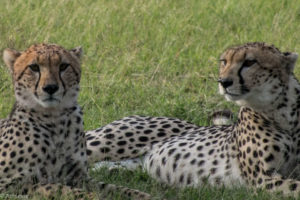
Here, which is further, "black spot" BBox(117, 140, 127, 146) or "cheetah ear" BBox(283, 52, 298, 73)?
"black spot" BBox(117, 140, 127, 146)

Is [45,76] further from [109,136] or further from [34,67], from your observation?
[109,136]

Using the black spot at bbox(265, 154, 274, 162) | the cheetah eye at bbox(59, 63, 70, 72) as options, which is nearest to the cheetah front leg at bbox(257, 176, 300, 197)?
the black spot at bbox(265, 154, 274, 162)

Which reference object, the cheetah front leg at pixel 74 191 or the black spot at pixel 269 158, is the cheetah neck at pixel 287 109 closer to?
the black spot at pixel 269 158

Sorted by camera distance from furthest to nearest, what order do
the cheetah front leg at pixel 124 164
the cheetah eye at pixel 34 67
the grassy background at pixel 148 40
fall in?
the grassy background at pixel 148 40
the cheetah front leg at pixel 124 164
the cheetah eye at pixel 34 67

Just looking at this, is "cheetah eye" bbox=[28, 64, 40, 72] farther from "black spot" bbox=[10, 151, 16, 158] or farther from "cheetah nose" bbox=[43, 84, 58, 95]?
"black spot" bbox=[10, 151, 16, 158]

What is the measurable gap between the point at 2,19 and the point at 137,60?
1.50 metres

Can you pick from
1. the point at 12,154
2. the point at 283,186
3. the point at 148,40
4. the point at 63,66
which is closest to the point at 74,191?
the point at 12,154

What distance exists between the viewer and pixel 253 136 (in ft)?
15.8

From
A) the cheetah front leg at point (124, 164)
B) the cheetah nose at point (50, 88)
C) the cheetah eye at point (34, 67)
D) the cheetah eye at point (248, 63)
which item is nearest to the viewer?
the cheetah nose at point (50, 88)

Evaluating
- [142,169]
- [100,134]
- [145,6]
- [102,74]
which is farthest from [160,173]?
[145,6]

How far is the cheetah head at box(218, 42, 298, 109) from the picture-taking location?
456 cm

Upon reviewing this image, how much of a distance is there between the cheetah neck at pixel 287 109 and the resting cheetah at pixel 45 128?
949 millimetres

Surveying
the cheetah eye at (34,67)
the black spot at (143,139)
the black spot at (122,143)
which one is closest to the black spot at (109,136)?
the black spot at (122,143)

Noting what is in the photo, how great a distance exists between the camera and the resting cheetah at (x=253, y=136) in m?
4.60
